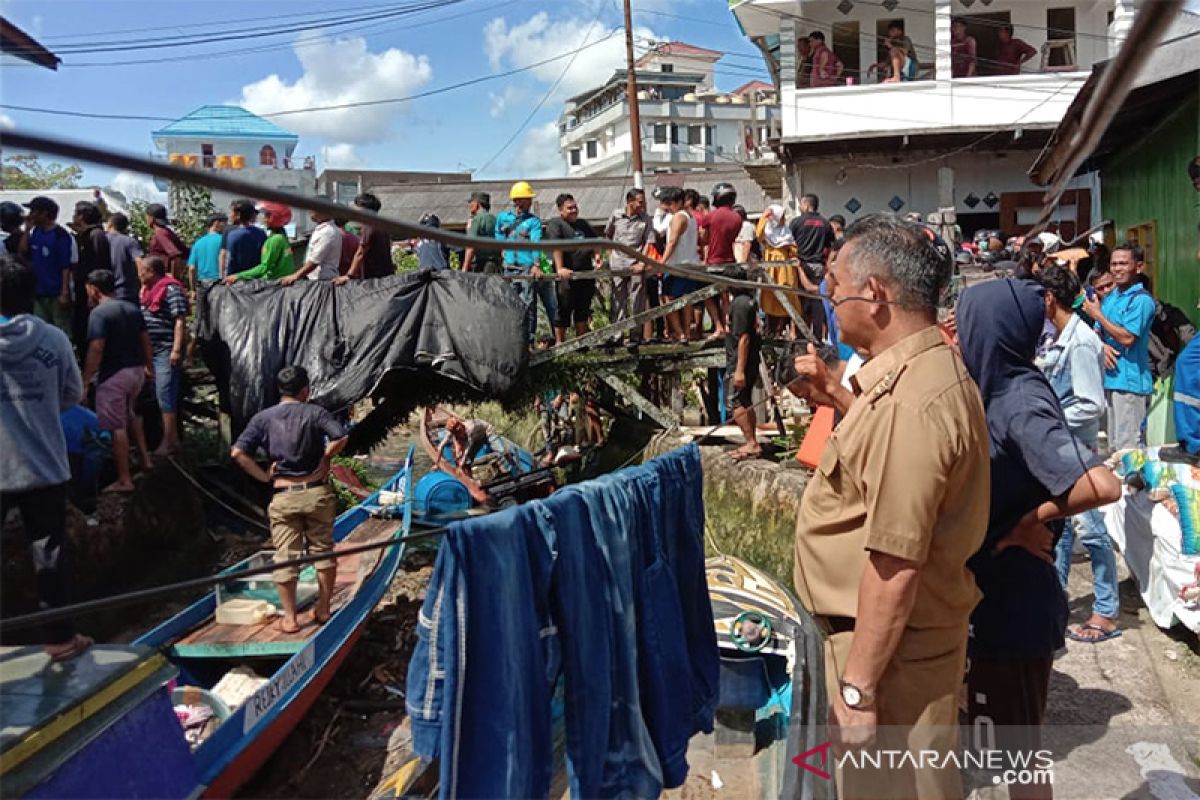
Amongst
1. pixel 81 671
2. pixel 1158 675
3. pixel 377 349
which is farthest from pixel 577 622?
pixel 377 349

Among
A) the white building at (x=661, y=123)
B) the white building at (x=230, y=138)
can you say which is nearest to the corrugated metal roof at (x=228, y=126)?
the white building at (x=230, y=138)

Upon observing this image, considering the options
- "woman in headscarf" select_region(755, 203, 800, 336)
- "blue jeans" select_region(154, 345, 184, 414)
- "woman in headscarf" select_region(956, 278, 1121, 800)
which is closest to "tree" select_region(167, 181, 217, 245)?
"blue jeans" select_region(154, 345, 184, 414)

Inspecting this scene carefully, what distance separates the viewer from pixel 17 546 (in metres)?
7.24

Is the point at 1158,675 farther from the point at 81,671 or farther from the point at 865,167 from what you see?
the point at 865,167

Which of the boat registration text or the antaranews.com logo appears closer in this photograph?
the antaranews.com logo

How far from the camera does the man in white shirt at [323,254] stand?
8500 mm

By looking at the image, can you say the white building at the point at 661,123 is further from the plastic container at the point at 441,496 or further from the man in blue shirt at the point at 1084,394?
the man in blue shirt at the point at 1084,394

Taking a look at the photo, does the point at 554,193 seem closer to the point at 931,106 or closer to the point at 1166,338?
the point at 931,106

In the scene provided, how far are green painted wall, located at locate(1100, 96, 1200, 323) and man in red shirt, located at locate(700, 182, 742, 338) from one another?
12.8 feet

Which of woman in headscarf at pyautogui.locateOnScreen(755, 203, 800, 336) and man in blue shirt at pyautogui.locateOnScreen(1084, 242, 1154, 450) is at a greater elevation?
woman in headscarf at pyautogui.locateOnScreen(755, 203, 800, 336)

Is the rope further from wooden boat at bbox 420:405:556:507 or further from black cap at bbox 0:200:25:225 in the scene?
black cap at bbox 0:200:25:225

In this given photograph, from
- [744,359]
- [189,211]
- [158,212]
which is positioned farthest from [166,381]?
[189,211]

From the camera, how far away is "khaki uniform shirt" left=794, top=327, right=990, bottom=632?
219cm

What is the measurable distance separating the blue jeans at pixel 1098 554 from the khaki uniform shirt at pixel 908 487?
314 centimetres
